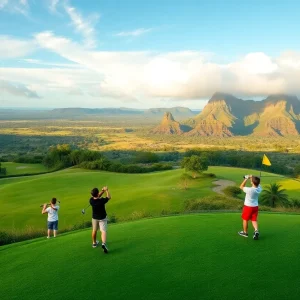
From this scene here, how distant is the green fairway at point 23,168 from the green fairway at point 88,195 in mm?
25046

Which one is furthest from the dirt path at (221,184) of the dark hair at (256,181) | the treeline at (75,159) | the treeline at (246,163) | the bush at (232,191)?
the treeline at (246,163)

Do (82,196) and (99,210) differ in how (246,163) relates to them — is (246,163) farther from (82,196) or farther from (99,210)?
(99,210)

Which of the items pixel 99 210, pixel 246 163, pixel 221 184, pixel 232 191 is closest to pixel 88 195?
pixel 232 191

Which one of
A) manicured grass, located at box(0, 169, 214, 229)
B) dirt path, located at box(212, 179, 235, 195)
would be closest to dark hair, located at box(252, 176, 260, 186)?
manicured grass, located at box(0, 169, 214, 229)

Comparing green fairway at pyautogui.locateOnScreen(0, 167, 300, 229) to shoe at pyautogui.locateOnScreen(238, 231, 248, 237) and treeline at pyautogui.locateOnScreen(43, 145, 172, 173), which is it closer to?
shoe at pyautogui.locateOnScreen(238, 231, 248, 237)

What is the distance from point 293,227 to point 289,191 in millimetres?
37625

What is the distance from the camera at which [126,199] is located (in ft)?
135

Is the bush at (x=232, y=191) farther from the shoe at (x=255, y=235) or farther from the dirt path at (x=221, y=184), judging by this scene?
the shoe at (x=255, y=235)

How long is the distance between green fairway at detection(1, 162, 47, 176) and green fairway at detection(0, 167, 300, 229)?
82.2ft

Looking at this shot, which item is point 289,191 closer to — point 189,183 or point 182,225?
point 189,183

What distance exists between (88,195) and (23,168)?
49540 millimetres

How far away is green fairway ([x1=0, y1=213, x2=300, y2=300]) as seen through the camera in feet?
27.5

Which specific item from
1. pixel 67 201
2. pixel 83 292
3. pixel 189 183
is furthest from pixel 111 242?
pixel 189 183

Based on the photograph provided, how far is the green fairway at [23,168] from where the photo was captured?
8199cm
